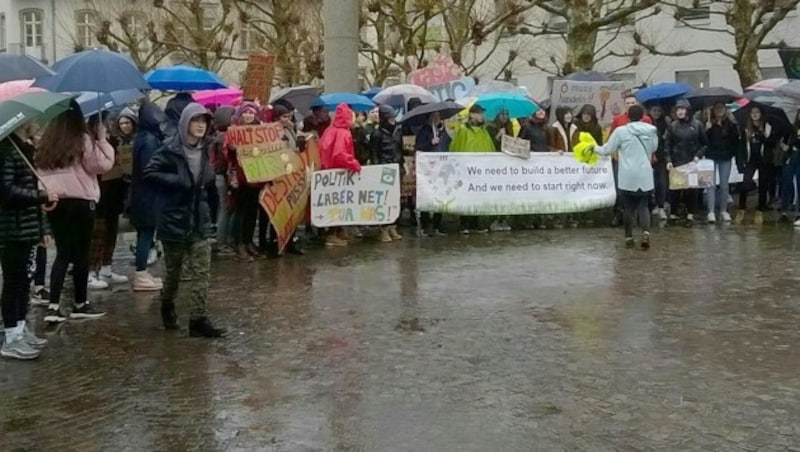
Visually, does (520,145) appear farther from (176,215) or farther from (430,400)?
(430,400)

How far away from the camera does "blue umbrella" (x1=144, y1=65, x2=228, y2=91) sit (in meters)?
15.4

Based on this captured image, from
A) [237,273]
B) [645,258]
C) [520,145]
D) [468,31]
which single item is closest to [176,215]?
[237,273]

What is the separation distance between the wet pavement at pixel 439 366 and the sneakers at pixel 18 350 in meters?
0.14

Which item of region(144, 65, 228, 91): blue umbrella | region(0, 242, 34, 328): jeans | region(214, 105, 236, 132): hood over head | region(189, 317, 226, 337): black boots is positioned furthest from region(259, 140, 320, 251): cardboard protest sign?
region(0, 242, 34, 328): jeans

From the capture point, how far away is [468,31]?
3291cm

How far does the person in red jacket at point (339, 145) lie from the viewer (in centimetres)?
1450

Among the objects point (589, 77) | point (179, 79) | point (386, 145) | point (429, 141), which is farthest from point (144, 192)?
point (589, 77)

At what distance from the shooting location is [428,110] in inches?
626

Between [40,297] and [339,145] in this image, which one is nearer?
[40,297]

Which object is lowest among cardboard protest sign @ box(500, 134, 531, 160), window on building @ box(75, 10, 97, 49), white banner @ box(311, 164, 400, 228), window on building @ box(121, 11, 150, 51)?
white banner @ box(311, 164, 400, 228)

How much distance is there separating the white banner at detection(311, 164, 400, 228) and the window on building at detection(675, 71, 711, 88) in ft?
93.5

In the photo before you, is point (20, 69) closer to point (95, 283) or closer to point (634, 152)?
point (95, 283)

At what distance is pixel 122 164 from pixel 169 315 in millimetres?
2867

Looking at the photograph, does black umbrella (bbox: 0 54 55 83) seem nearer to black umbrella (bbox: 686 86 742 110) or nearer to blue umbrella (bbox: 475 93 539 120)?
blue umbrella (bbox: 475 93 539 120)
